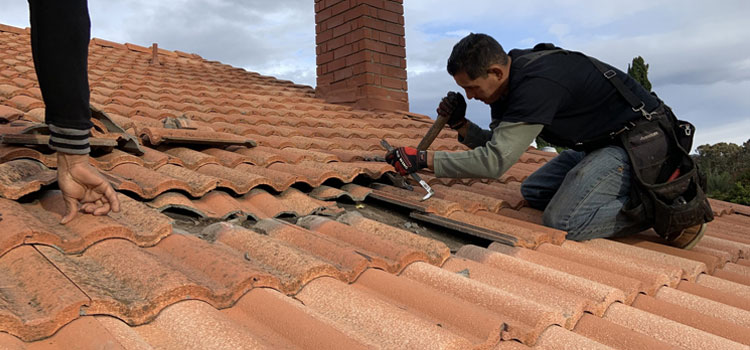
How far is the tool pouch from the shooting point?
263 cm

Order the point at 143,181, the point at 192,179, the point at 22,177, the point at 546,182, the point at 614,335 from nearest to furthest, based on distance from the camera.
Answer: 1. the point at 614,335
2. the point at 22,177
3. the point at 143,181
4. the point at 192,179
5. the point at 546,182

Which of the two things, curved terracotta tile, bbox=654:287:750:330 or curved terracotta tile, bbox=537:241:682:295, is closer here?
curved terracotta tile, bbox=654:287:750:330

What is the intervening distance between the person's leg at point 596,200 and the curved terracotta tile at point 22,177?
225cm

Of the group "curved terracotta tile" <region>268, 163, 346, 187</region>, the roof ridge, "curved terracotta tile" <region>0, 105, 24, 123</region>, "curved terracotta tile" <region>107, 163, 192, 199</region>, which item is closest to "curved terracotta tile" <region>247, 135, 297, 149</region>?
"curved terracotta tile" <region>268, 163, 346, 187</region>

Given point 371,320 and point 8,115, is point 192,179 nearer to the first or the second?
point 8,115

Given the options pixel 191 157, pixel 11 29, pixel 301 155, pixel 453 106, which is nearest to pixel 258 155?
pixel 301 155

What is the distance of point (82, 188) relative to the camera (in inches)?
64.5

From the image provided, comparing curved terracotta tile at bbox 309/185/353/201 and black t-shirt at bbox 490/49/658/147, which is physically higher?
black t-shirt at bbox 490/49/658/147

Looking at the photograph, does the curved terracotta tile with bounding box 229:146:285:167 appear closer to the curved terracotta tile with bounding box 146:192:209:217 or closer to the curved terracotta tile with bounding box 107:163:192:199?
the curved terracotta tile with bounding box 107:163:192:199

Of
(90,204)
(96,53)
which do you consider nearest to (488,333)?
(90,204)

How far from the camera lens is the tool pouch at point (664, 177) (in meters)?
2.63

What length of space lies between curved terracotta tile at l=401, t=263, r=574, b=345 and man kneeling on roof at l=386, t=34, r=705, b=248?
3.17 feet

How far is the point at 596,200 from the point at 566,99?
55cm

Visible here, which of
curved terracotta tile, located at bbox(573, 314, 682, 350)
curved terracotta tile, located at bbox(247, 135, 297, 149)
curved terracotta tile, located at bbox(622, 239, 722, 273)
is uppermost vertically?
curved terracotta tile, located at bbox(247, 135, 297, 149)
